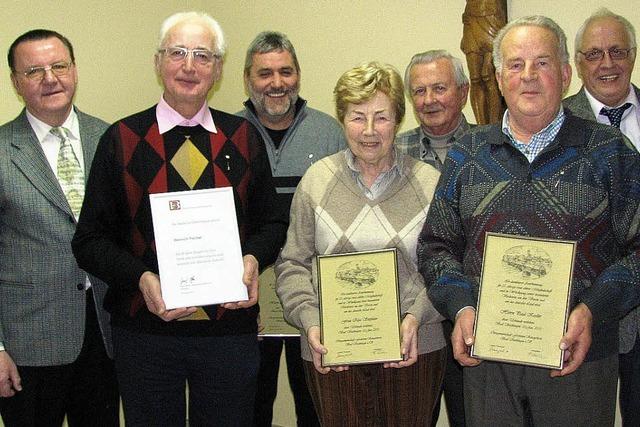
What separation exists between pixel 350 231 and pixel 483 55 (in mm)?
1377

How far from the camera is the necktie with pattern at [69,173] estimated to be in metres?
2.57

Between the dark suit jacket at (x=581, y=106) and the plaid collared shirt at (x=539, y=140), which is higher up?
the dark suit jacket at (x=581, y=106)

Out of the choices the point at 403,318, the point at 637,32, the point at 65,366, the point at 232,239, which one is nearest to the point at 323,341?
the point at 403,318

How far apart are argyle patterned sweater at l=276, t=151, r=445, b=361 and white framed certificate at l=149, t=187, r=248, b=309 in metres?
0.20

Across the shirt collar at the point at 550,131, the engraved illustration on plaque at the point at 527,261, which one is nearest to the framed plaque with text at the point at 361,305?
the engraved illustration on plaque at the point at 527,261

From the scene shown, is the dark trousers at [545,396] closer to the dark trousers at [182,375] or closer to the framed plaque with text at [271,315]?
the dark trousers at [182,375]

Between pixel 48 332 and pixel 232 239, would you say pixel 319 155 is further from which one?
pixel 48 332

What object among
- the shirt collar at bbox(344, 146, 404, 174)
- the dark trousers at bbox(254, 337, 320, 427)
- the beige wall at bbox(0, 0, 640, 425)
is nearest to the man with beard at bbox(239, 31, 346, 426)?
the dark trousers at bbox(254, 337, 320, 427)

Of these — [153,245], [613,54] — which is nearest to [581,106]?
[613,54]

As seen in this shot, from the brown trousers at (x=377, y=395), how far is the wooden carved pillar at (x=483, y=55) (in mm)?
1381

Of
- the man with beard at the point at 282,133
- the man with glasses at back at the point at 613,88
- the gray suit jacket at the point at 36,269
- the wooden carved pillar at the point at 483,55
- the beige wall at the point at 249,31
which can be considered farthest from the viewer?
the beige wall at the point at 249,31

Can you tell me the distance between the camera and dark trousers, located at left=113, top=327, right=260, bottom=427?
2.23m

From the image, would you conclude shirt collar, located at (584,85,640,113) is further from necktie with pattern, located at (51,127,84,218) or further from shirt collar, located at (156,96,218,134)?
necktie with pattern, located at (51,127,84,218)

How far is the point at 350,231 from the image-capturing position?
2.28 metres
